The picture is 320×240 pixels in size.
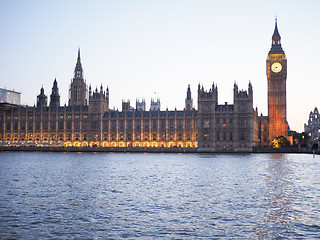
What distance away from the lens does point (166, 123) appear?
152 meters

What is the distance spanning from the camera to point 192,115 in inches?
5945

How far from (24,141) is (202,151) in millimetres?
→ 76997

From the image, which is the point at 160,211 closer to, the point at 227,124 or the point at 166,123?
the point at 227,124

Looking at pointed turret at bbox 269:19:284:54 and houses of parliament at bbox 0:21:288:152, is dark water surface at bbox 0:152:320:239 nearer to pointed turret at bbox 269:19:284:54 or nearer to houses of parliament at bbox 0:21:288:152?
houses of parliament at bbox 0:21:288:152

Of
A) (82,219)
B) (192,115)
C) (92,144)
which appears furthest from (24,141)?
(82,219)

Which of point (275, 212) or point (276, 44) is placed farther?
point (276, 44)

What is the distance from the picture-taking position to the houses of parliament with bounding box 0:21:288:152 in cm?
14025

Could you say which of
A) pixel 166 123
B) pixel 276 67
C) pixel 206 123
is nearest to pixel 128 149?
pixel 166 123

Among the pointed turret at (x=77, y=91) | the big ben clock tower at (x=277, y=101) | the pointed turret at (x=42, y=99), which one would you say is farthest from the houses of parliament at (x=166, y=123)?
the pointed turret at (x=77, y=91)

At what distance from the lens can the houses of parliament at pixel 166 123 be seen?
140 meters

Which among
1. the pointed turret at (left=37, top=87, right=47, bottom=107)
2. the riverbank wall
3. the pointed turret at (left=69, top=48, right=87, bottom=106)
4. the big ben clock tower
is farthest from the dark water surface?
the pointed turret at (left=37, top=87, right=47, bottom=107)

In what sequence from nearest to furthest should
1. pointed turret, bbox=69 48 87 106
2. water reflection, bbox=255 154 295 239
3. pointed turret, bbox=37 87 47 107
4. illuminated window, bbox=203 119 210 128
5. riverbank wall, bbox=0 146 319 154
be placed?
1. water reflection, bbox=255 154 295 239
2. riverbank wall, bbox=0 146 319 154
3. illuminated window, bbox=203 119 210 128
4. pointed turret, bbox=37 87 47 107
5. pointed turret, bbox=69 48 87 106

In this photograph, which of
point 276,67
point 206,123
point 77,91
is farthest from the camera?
point 77,91

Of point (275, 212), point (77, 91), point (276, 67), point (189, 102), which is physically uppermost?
point (276, 67)
